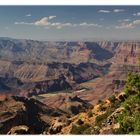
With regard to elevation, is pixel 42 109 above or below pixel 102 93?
above

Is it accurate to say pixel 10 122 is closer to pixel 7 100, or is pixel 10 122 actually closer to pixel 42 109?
pixel 7 100

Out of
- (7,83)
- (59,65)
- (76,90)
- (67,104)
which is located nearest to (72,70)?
(59,65)

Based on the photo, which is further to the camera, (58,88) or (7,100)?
(58,88)

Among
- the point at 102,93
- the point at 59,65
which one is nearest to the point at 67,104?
the point at 102,93

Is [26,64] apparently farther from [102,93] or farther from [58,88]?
[102,93]
